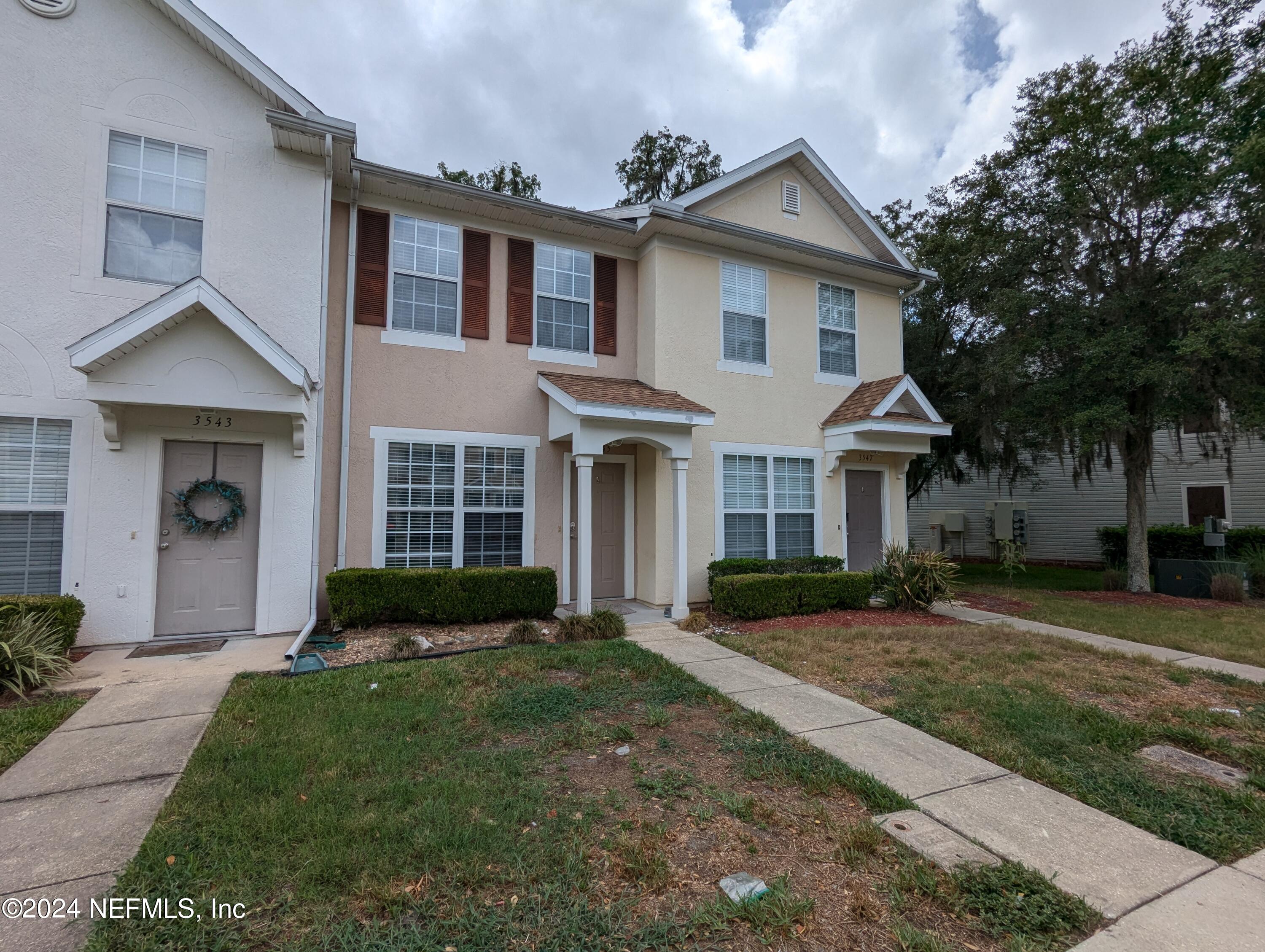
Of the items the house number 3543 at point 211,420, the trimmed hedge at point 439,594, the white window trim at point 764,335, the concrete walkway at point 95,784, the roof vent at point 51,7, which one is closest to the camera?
the concrete walkway at point 95,784

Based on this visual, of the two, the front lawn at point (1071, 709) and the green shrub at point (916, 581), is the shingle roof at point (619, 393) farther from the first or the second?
the green shrub at point (916, 581)

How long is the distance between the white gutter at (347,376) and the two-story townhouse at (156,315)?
41 cm

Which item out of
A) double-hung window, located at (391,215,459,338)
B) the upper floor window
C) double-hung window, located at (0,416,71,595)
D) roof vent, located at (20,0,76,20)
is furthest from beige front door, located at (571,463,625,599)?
roof vent, located at (20,0,76,20)

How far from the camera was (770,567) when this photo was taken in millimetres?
9484

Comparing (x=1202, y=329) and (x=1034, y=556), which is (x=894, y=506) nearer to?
(x=1202, y=329)

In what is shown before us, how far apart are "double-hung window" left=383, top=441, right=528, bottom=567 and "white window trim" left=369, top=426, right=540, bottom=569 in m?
0.02

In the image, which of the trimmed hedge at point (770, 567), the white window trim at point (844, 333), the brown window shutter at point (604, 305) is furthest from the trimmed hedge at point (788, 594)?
the brown window shutter at point (604, 305)

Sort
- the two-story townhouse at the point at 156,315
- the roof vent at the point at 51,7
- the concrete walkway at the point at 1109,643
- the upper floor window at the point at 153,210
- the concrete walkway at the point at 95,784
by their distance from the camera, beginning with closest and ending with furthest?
the concrete walkway at the point at 95,784
the concrete walkway at the point at 1109,643
the two-story townhouse at the point at 156,315
the roof vent at the point at 51,7
the upper floor window at the point at 153,210

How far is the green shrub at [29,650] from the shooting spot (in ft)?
16.2

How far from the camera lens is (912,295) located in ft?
44.7

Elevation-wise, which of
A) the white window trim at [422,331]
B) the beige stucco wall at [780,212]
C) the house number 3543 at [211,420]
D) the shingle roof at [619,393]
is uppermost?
the beige stucco wall at [780,212]

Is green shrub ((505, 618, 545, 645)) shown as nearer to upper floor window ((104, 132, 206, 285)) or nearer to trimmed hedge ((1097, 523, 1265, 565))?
upper floor window ((104, 132, 206, 285))

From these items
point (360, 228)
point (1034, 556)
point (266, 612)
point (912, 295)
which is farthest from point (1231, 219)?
point (266, 612)

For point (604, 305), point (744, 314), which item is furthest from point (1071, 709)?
point (604, 305)
